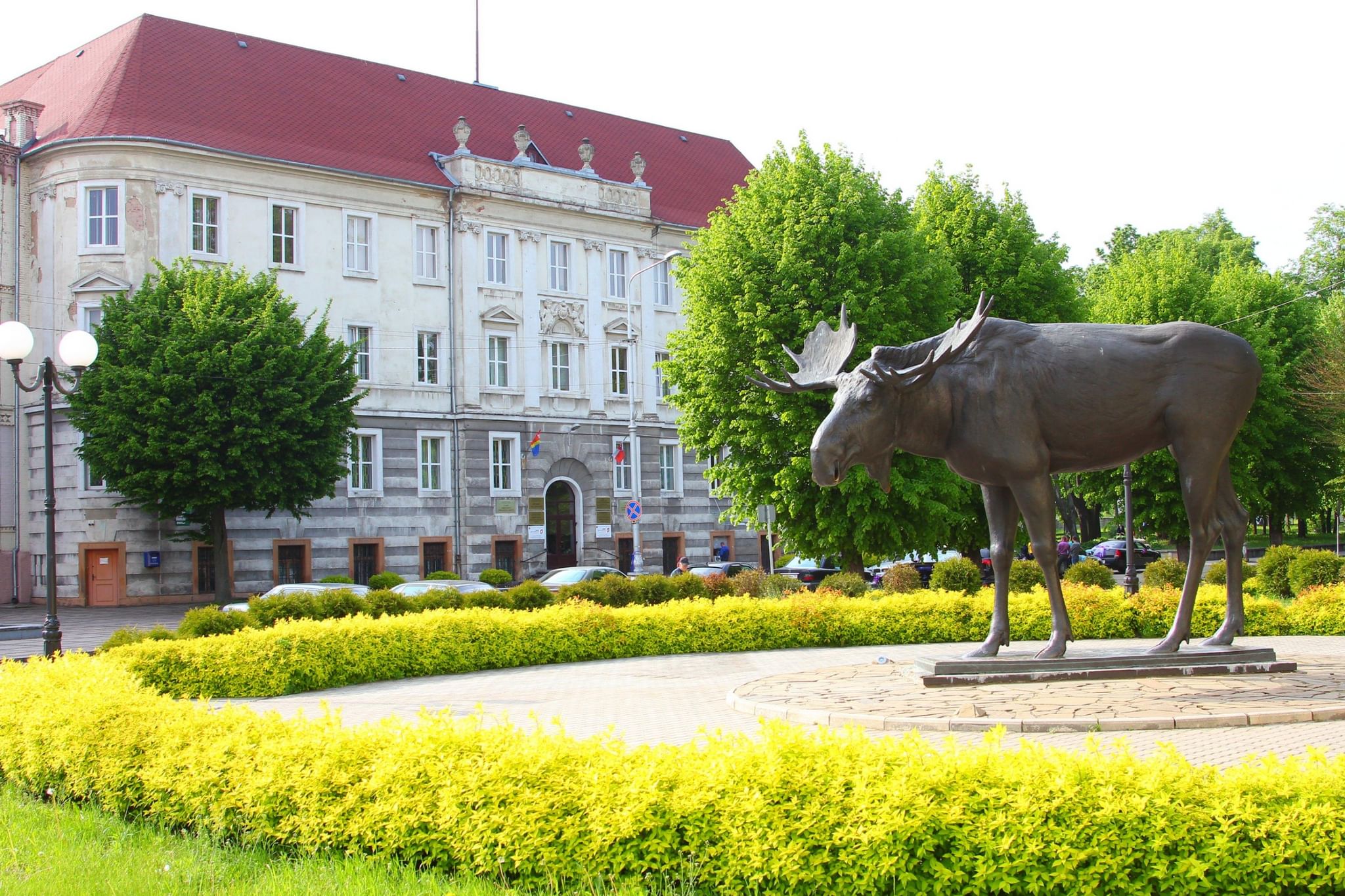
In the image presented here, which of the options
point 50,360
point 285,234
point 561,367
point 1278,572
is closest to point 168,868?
point 50,360

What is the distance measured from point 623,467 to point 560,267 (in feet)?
28.3

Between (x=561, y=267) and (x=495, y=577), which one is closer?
(x=495, y=577)

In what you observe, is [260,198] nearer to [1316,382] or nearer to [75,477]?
[75,477]

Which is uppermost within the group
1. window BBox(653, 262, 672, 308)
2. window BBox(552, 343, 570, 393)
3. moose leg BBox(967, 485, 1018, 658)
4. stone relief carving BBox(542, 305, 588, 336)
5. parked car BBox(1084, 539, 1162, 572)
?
window BBox(653, 262, 672, 308)

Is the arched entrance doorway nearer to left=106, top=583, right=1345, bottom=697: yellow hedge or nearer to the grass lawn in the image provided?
left=106, top=583, right=1345, bottom=697: yellow hedge

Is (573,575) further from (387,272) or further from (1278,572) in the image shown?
(1278,572)

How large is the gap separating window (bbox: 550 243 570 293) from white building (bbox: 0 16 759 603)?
157mm

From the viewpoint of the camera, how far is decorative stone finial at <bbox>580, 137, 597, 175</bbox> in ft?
168

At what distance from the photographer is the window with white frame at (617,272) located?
52.4 m

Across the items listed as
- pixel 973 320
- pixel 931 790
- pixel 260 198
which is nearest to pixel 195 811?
pixel 931 790

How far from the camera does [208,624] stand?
1723cm

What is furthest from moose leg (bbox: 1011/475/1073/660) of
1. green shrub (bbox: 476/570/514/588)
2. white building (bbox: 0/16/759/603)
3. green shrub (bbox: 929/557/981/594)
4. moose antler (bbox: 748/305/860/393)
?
white building (bbox: 0/16/759/603)

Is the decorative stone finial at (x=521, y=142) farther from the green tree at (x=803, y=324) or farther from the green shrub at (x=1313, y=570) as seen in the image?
the green shrub at (x=1313, y=570)

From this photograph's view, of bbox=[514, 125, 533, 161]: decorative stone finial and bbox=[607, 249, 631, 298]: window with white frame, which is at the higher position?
bbox=[514, 125, 533, 161]: decorative stone finial
